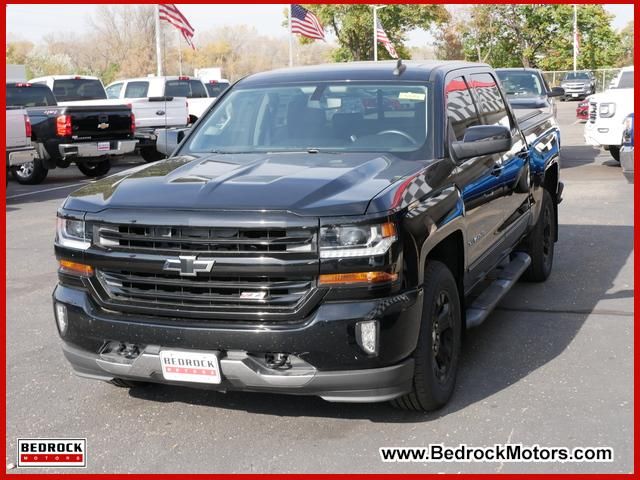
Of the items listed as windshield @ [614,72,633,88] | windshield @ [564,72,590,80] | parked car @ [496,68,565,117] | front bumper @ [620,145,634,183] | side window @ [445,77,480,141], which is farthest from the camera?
windshield @ [564,72,590,80]

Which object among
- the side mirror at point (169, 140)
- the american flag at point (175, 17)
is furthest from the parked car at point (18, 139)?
the american flag at point (175, 17)

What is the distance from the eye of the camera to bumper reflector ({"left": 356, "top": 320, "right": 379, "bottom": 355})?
158 inches

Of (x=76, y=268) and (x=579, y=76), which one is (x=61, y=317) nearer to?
(x=76, y=268)

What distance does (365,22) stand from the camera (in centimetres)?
5953

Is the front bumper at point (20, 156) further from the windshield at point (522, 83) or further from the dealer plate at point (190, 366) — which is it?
the dealer plate at point (190, 366)

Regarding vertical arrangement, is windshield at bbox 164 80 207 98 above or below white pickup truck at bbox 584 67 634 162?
above

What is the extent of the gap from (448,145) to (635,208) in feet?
23.2

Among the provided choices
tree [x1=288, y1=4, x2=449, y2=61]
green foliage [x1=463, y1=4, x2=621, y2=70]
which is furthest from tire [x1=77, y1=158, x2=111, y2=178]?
green foliage [x1=463, y1=4, x2=621, y2=70]

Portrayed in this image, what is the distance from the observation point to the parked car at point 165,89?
71.8 feet

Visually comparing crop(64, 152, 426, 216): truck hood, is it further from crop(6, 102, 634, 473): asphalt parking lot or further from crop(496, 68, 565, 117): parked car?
crop(496, 68, 565, 117): parked car

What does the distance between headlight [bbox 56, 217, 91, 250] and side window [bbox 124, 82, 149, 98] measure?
17971 millimetres

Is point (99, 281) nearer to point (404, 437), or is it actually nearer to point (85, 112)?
point (404, 437)

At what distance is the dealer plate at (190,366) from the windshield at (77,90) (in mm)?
17226

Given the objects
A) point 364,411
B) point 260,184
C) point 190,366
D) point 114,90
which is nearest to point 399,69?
point 260,184
